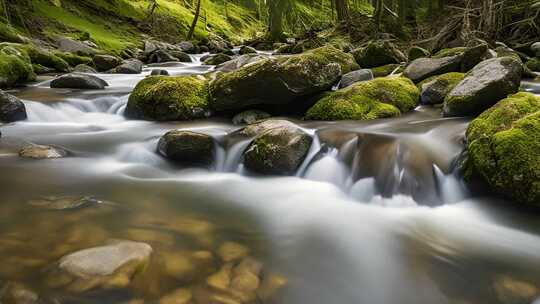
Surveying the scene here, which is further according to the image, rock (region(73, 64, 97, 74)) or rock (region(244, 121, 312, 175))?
rock (region(73, 64, 97, 74))

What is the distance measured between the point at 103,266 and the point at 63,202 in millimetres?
1717

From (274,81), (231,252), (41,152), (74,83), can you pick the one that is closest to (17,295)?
(231,252)

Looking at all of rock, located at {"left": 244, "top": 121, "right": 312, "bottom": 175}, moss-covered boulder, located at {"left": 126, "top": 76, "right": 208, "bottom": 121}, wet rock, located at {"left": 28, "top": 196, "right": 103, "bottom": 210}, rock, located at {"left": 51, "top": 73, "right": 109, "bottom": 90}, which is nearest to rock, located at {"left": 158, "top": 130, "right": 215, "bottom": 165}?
rock, located at {"left": 244, "top": 121, "right": 312, "bottom": 175}

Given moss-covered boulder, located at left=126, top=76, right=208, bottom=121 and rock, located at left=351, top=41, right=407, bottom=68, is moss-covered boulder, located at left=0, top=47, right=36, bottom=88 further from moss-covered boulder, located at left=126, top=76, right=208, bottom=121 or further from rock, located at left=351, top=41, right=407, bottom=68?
rock, located at left=351, top=41, right=407, bottom=68

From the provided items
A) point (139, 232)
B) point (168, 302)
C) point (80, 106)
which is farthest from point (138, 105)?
point (168, 302)

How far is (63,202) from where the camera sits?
14.0ft

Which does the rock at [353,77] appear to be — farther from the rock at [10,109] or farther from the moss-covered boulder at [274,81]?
the rock at [10,109]

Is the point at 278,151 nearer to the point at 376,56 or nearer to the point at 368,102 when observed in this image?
the point at 368,102

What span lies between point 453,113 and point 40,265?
18.9 ft

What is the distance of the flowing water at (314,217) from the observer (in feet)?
9.82

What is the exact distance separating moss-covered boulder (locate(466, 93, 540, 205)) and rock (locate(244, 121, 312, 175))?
1.95 m

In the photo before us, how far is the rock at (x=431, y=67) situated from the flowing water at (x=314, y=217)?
2547 millimetres

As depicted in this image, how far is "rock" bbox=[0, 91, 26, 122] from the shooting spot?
765 cm

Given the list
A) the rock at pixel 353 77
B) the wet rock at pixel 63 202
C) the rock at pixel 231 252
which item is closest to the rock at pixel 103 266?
the rock at pixel 231 252
